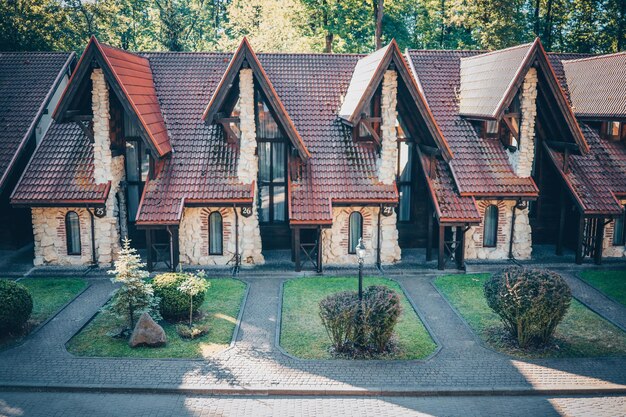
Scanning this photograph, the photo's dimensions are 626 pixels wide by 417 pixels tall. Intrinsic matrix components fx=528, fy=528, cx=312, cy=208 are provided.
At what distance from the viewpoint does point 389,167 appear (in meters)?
21.2

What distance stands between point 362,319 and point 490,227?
1034 centimetres

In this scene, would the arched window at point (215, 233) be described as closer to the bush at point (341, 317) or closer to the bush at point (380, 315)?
the bush at point (341, 317)

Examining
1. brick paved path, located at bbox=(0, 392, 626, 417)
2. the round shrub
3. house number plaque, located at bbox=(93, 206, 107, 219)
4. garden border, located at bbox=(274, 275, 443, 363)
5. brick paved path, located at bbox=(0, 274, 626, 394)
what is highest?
house number plaque, located at bbox=(93, 206, 107, 219)

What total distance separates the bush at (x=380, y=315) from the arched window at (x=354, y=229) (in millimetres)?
7107

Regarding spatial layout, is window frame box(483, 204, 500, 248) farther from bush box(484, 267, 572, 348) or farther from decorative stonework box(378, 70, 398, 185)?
bush box(484, 267, 572, 348)

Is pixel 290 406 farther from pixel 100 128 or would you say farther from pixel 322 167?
pixel 100 128

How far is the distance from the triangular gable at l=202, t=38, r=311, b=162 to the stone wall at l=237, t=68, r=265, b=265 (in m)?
0.41

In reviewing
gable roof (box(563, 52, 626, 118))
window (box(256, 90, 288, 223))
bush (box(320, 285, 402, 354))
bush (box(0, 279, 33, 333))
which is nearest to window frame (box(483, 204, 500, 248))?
gable roof (box(563, 52, 626, 118))

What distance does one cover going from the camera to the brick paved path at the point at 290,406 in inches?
472

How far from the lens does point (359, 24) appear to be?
36.8 m

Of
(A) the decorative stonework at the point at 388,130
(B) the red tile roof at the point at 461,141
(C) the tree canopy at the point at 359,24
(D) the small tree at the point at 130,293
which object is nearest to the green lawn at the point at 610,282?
(B) the red tile roof at the point at 461,141

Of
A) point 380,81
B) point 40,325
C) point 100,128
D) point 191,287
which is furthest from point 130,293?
point 380,81

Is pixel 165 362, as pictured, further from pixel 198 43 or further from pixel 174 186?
pixel 198 43

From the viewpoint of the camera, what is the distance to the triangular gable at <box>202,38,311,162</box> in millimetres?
19562
